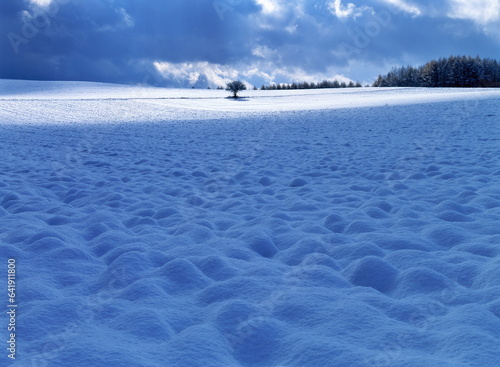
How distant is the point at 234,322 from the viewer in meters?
2.44

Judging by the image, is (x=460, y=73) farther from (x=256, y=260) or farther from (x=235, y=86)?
(x=256, y=260)

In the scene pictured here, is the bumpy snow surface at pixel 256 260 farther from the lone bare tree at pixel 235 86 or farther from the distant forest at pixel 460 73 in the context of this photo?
the distant forest at pixel 460 73

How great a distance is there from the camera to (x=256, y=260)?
3391 millimetres

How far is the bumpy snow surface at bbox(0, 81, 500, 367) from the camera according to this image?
2.20m

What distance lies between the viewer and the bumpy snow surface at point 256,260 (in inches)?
86.6

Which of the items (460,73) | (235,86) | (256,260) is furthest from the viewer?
(460,73)

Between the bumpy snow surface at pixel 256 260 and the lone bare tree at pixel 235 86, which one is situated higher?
the lone bare tree at pixel 235 86

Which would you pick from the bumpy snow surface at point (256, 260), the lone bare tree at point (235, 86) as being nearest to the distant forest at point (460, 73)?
the lone bare tree at point (235, 86)

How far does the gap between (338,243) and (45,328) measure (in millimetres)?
2313

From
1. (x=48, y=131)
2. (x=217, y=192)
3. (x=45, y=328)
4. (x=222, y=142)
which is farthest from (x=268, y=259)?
(x=48, y=131)

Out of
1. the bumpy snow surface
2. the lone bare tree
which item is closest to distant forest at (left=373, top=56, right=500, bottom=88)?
the lone bare tree

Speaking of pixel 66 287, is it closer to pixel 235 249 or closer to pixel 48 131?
pixel 235 249

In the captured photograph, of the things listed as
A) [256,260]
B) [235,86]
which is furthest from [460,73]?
[256,260]

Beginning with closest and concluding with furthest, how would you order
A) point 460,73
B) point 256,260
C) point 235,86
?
1. point 256,260
2. point 235,86
3. point 460,73
